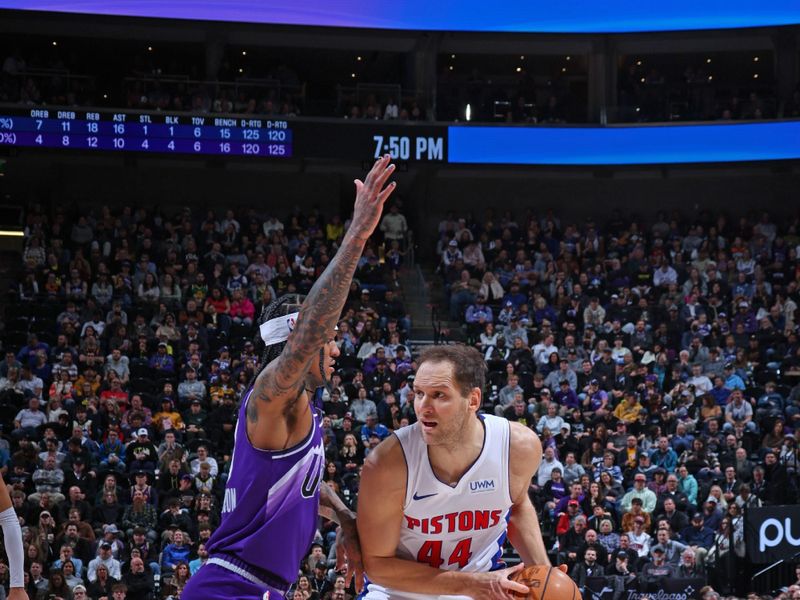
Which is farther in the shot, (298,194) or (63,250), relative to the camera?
(298,194)

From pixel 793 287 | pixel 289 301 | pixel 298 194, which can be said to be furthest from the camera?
pixel 298 194

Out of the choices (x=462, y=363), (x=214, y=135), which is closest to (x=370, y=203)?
(x=462, y=363)

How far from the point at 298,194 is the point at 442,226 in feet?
14.1

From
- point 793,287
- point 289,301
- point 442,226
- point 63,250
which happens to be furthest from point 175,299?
point 289,301

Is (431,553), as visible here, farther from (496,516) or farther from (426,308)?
(426,308)

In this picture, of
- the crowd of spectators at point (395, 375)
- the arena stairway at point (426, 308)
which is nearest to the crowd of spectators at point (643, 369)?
the crowd of spectators at point (395, 375)

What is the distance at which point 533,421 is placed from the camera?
18016 millimetres

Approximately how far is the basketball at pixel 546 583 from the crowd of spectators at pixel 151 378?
6241mm

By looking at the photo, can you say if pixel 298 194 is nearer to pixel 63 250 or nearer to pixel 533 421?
pixel 63 250

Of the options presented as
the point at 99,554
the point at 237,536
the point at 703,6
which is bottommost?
the point at 99,554

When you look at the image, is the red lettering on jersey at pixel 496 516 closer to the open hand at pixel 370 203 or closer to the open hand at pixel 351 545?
the open hand at pixel 351 545

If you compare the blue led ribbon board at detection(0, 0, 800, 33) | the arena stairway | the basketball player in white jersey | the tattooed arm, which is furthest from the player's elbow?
the blue led ribbon board at detection(0, 0, 800, 33)

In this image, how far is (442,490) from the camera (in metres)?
5.04

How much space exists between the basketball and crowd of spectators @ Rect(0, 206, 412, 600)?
624 cm
